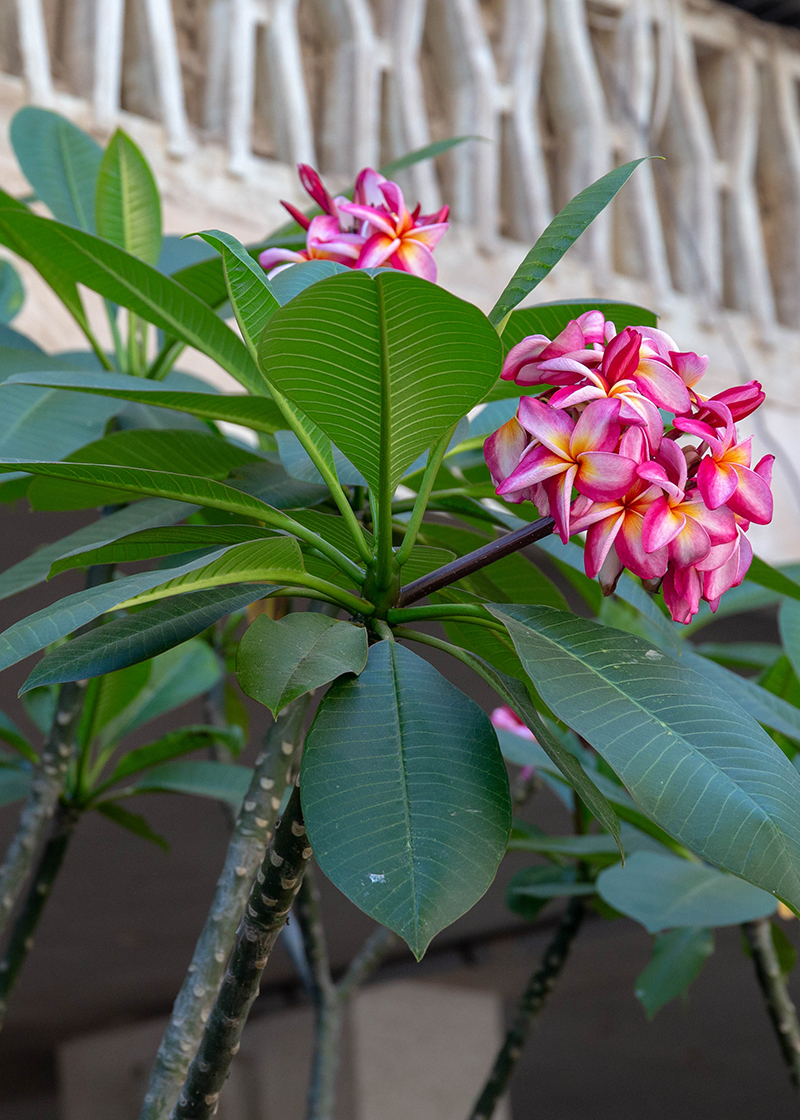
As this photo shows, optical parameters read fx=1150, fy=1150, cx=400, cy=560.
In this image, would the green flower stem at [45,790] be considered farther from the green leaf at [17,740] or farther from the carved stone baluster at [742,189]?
the carved stone baluster at [742,189]

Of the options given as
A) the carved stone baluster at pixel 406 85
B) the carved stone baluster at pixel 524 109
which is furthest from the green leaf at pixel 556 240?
the carved stone baluster at pixel 524 109

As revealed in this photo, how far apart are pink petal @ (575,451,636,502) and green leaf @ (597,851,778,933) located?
409mm

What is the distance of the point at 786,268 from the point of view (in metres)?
2.83

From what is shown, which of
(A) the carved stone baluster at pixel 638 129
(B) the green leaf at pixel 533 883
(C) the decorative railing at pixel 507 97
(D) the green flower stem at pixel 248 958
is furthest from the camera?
(A) the carved stone baluster at pixel 638 129

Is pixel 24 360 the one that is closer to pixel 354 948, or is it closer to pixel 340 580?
pixel 340 580

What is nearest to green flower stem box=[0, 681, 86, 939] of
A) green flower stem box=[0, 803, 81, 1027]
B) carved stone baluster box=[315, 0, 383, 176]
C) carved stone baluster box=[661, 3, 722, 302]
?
green flower stem box=[0, 803, 81, 1027]

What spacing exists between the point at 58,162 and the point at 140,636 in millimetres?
617

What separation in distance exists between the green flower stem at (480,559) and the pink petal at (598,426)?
0.13ft

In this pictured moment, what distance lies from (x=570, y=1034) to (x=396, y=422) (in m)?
5.67

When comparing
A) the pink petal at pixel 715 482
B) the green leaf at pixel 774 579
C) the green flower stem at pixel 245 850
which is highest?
the pink petal at pixel 715 482

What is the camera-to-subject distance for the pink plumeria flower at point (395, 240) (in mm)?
704

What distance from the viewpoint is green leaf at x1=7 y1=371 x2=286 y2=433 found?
0.59 m

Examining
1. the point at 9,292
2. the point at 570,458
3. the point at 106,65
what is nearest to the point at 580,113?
the point at 106,65

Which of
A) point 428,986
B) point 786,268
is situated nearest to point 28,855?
point 786,268
